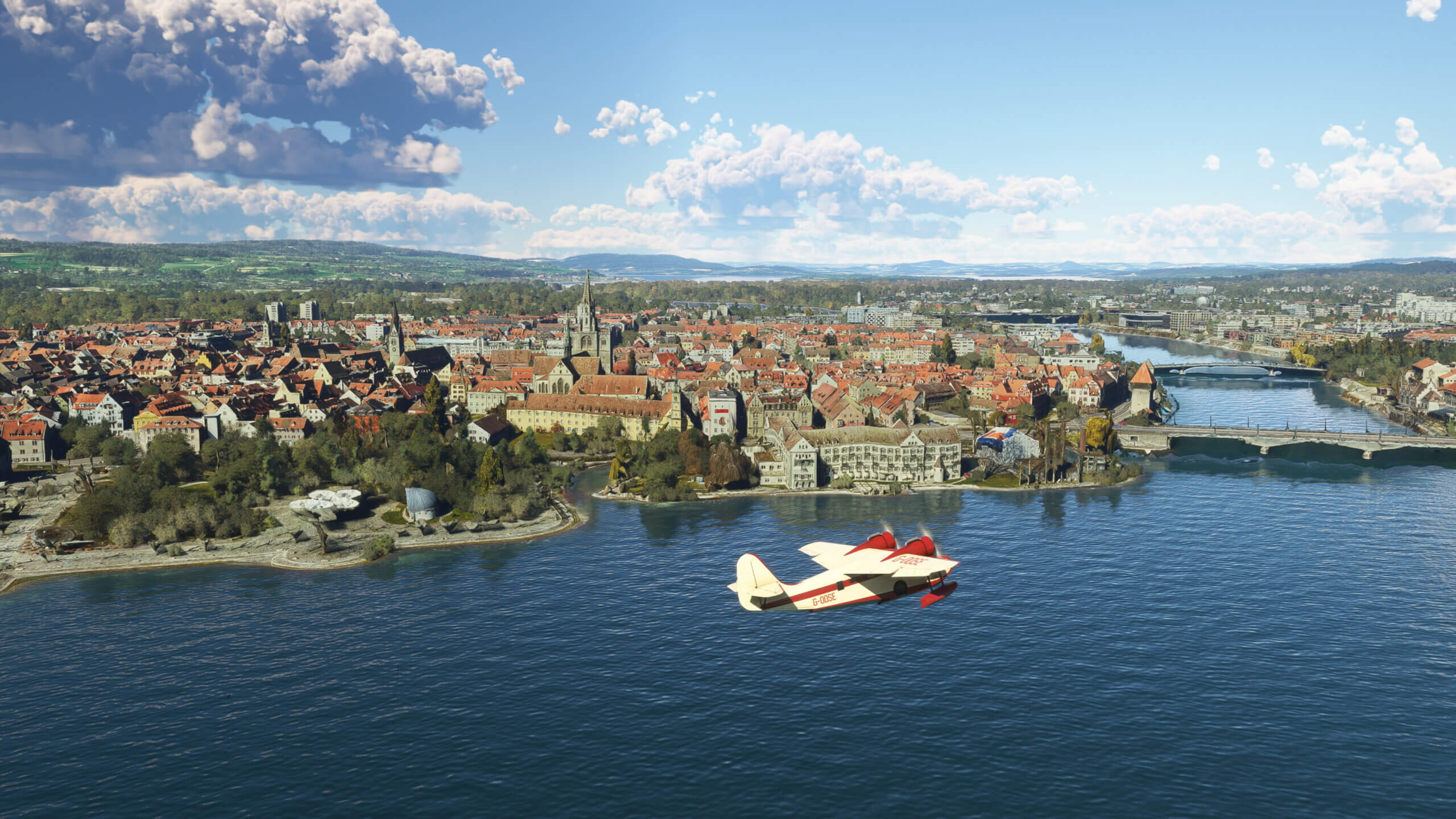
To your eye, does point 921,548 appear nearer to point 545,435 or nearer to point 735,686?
point 735,686

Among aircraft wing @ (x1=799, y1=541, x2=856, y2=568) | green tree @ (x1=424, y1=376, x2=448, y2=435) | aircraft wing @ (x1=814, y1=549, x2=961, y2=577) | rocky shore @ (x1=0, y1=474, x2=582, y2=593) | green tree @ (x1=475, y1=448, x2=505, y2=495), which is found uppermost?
aircraft wing @ (x1=814, y1=549, x2=961, y2=577)

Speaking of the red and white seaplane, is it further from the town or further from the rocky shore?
the town

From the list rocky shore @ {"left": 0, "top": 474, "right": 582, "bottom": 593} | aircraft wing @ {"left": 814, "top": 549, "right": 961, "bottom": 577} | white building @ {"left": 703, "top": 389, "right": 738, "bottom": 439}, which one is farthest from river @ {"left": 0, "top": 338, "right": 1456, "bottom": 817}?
white building @ {"left": 703, "top": 389, "right": 738, "bottom": 439}

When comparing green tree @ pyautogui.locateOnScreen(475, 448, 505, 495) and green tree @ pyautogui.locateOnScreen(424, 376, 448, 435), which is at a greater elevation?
green tree @ pyautogui.locateOnScreen(424, 376, 448, 435)

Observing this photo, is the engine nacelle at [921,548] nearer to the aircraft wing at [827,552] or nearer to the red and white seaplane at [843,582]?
the red and white seaplane at [843,582]

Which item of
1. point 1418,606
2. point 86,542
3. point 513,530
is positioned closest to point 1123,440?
point 1418,606

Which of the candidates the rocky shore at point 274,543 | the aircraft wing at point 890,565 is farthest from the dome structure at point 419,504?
the aircraft wing at point 890,565
